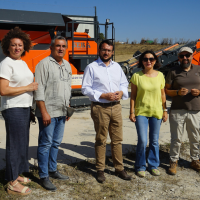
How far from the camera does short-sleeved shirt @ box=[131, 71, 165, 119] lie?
Result: 11.0 feet

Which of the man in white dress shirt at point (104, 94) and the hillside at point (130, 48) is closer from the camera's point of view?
the man in white dress shirt at point (104, 94)

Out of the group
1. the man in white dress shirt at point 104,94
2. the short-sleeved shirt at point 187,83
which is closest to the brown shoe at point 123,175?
the man in white dress shirt at point 104,94

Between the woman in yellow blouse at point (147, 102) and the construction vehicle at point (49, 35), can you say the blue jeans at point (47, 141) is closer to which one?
the woman in yellow blouse at point (147, 102)

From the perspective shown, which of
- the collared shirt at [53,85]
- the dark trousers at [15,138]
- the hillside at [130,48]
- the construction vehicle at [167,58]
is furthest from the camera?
the hillside at [130,48]

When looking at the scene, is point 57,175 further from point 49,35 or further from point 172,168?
point 49,35

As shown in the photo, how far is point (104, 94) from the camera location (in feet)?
10.2

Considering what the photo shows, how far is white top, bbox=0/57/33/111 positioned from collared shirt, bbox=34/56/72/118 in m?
0.12

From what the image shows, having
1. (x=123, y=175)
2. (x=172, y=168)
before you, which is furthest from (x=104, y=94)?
(x=172, y=168)

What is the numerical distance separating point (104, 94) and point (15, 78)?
1082mm

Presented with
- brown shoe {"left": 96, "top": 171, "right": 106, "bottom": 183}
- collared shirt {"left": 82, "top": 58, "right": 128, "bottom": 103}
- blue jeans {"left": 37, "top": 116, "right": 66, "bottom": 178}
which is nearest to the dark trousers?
blue jeans {"left": 37, "top": 116, "right": 66, "bottom": 178}

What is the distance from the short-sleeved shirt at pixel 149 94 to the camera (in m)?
3.35

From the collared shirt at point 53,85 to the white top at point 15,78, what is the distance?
12 cm

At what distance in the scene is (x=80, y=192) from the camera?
3059mm

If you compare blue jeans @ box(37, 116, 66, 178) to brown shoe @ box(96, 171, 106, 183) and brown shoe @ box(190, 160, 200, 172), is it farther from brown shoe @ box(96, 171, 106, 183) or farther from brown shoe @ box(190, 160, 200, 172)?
brown shoe @ box(190, 160, 200, 172)
